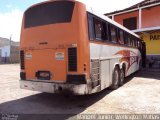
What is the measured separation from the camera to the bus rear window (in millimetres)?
6464

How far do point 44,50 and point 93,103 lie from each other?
7.67ft

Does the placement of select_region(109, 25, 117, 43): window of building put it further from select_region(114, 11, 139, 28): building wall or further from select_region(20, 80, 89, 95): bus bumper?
select_region(114, 11, 139, 28): building wall

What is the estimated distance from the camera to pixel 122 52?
403 inches

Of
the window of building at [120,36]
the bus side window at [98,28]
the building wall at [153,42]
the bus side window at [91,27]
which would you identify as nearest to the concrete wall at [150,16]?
the building wall at [153,42]

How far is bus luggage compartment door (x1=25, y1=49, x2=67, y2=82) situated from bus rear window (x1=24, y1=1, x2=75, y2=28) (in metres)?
0.92

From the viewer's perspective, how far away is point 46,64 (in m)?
6.84

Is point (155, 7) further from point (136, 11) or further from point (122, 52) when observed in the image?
point (122, 52)

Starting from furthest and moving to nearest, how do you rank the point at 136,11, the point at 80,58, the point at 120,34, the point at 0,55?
the point at 0,55
the point at 136,11
the point at 120,34
the point at 80,58

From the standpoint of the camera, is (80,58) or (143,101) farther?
(143,101)

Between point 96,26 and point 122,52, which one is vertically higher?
point 96,26

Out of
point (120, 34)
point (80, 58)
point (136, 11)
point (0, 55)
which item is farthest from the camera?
point (0, 55)

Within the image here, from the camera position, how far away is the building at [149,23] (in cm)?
2017

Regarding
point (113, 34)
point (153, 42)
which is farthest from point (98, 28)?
point (153, 42)

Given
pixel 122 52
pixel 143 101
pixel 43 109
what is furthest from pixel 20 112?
pixel 122 52
